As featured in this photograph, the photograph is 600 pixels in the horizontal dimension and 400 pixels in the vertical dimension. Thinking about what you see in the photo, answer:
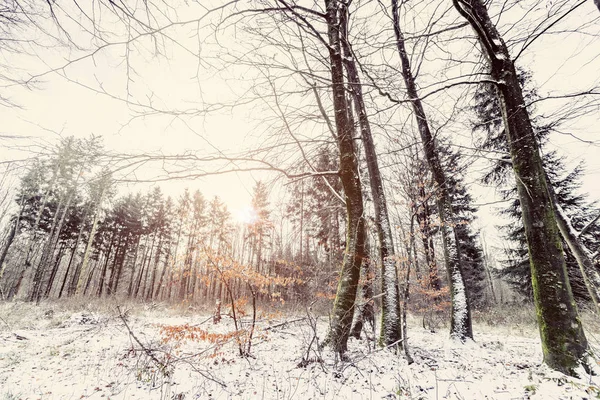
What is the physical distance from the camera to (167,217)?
33469 millimetres

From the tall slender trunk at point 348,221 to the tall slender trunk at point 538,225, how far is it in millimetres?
1965

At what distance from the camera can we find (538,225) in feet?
9.75

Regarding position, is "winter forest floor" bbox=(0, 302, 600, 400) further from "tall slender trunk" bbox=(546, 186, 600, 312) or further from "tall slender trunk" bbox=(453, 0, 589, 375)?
"tall slender trunk" bbox=(546, 186, 600, 312)

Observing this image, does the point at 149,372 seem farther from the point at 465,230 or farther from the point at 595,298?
the point at 465,230

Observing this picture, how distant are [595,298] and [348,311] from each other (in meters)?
3.09

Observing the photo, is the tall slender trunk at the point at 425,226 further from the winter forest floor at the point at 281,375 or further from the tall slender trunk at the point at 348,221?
the winter forest floor at the point at 281,375

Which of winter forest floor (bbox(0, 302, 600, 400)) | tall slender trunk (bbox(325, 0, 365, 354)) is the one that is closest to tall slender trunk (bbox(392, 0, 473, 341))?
winter forest floor (bbox(0, 302, 600, 400))

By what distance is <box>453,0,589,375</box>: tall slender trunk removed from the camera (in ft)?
8.76

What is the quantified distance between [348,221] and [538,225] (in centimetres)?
255

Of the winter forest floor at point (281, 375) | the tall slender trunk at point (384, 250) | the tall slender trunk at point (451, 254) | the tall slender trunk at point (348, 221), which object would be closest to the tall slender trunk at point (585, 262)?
the winter forest floor at point (281, 375)

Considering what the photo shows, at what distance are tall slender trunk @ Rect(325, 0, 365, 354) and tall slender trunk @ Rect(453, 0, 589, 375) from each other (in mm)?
1965

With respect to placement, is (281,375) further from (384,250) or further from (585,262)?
(585,262)

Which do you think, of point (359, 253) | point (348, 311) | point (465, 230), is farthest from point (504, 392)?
point (465, 230)

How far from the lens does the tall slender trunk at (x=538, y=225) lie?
2.67 m
